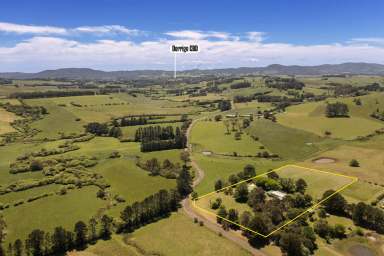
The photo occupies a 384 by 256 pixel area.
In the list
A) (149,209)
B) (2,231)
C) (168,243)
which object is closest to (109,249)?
(168,243)

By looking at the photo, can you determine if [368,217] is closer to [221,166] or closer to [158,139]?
[221,166]

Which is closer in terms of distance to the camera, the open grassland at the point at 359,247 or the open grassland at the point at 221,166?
the open grassland at the point at 359,247

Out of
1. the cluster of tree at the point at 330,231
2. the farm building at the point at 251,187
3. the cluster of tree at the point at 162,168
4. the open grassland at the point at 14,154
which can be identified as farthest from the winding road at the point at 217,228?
the open grassland at the point at 14,154

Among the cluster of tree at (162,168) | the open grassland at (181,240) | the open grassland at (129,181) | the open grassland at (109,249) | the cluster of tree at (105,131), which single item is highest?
the cluster of tree at (105,131)

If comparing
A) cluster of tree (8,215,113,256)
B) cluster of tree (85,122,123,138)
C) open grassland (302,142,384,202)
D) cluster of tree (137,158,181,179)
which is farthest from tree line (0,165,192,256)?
cluster of tree (85,122,123,138)

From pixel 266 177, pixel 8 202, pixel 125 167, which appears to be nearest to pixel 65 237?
pixel 8 202

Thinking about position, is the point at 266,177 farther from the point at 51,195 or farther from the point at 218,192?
the point at 51,195

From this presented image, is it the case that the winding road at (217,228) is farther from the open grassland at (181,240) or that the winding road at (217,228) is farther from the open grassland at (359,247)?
the open grassland at (359,247)

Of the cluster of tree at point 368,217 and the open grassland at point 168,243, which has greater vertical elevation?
the cluster of tree at point 368,217
